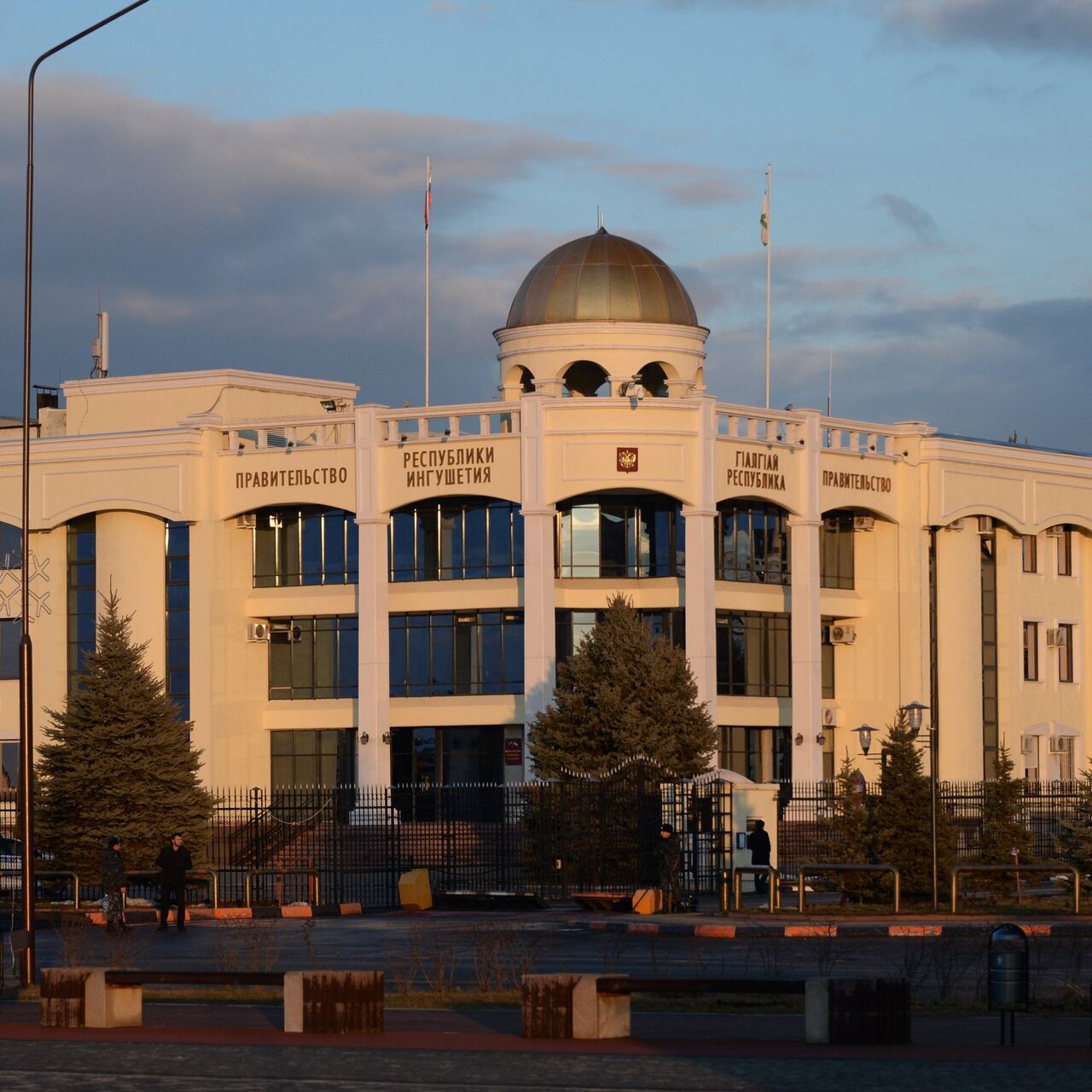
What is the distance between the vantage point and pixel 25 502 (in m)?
24.3

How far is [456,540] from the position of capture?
5638 centimetres

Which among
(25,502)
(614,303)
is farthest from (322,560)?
(25,502)

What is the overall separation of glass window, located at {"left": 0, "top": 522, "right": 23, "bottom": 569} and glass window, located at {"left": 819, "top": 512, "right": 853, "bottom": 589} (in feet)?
70.3

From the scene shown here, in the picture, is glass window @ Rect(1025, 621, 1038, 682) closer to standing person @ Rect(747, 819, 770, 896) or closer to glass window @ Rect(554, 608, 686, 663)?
glass window @ Rect(554, 608, 686, 663)

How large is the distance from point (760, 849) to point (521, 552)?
15991 mm

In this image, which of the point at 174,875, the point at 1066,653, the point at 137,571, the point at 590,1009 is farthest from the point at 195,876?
the point at 1066,653

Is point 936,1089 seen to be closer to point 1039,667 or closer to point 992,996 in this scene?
point 992,996

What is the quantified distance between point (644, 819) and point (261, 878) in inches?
469

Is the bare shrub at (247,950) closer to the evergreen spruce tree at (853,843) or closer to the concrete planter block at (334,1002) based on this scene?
the concrete planter block at (334,1002)

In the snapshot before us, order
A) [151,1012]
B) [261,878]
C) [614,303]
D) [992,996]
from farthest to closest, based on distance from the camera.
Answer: [614,303] → [261,878] → [151,1012] → [992,996]

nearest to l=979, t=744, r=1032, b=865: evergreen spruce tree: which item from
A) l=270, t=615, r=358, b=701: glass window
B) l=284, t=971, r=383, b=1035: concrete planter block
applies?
l=270, t=615, r=358, b=701: glass window

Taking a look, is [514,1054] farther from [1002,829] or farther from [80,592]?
[80,592]

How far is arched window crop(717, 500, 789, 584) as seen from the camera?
56469 mm

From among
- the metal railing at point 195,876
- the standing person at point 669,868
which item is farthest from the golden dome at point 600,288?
the standing person at point 669,868
